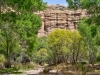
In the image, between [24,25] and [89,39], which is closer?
[24,25]

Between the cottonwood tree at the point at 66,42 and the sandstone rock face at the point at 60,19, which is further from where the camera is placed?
the sandstone rock face at the point at 60,19

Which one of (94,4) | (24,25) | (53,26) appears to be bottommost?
(53,26)

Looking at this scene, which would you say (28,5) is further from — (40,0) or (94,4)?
(94,4)

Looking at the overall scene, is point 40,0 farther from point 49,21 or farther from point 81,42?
point 49,21

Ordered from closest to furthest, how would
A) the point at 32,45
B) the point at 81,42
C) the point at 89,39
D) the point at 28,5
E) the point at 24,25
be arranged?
the point at 28,5
the point at 24,25
the point at 32,45
the point at 89,39
the point at 81,42

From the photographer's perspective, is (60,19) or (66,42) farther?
(60,19)

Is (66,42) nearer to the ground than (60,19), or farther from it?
farther from it

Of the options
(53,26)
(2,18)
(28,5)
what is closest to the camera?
(28,5)

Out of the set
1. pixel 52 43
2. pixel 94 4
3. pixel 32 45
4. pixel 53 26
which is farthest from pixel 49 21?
pixel 94 4

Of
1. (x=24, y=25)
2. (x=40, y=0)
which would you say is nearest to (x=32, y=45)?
(x=24, y=25)

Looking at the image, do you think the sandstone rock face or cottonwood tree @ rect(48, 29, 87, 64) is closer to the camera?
cottonwood tree @ rect(48, 29, 87, 64)

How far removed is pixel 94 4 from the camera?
25.8 meters

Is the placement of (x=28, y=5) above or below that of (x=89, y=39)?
above

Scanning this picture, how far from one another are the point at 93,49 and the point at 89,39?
19.8ft
